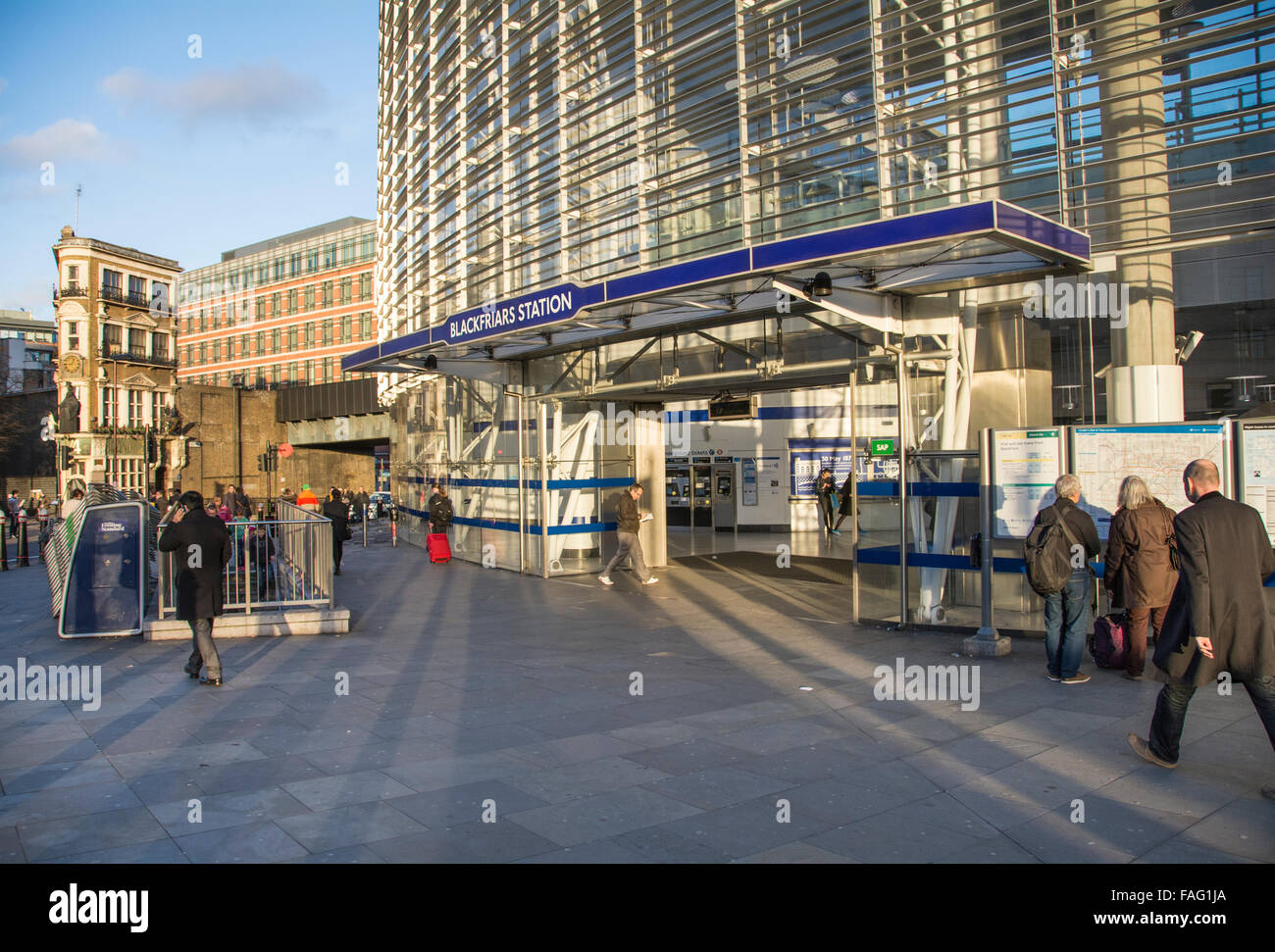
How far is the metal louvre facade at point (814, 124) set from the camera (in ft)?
31.3

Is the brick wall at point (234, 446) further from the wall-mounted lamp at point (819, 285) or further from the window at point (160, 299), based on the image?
the wall-mounted lamp at point (819, 285)

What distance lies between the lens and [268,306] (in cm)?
7519

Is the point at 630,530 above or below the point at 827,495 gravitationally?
below

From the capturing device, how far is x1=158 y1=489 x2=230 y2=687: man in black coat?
27.8 ft

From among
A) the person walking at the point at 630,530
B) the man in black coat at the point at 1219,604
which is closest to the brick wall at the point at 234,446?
the person walking at the point at 630,530

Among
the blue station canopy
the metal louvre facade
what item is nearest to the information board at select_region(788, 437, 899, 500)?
the metal louvre facade

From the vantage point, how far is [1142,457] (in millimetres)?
8734

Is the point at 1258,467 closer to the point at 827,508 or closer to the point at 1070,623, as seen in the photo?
the point at 1070,623

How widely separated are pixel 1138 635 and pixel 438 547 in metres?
14.5

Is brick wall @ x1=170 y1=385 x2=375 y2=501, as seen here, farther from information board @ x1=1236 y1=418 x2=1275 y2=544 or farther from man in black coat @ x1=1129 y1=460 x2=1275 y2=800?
man in black coat @ x1=1129 y1=460 x2=1275 y2=800
